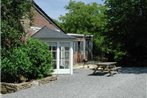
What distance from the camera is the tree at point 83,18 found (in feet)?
171

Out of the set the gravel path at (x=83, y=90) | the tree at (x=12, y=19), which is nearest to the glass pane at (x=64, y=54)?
the gravel path at (x=83, y=90)

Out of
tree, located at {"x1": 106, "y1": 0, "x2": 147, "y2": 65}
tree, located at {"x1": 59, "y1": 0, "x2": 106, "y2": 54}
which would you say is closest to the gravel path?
tree, located at {"x1": 106, "y1": 0, "x2": 147, "y2": 65}

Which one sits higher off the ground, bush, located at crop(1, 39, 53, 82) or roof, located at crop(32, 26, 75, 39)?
roof, located at crop(32, 26, 75, 39)

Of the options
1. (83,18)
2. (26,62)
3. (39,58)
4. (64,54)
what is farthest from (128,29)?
(83,18)

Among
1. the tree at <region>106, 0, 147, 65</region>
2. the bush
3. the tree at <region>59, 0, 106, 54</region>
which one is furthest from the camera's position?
the tree at <region>59, 0, 106, 54</region>

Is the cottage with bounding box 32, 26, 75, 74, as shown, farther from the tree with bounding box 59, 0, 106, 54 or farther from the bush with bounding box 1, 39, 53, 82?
the tree with bounding box 59, 0, 106, 54

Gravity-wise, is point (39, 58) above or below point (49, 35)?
below

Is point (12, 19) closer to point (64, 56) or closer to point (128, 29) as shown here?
point (64, 56)

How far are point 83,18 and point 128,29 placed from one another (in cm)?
2200

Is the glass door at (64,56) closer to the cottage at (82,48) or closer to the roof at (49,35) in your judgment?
the roof at (49,35)

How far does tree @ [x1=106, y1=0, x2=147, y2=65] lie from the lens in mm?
32938

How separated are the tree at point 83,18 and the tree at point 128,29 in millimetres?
14012

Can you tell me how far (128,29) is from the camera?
110ft

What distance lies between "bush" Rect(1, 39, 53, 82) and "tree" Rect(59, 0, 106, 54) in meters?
29.9
